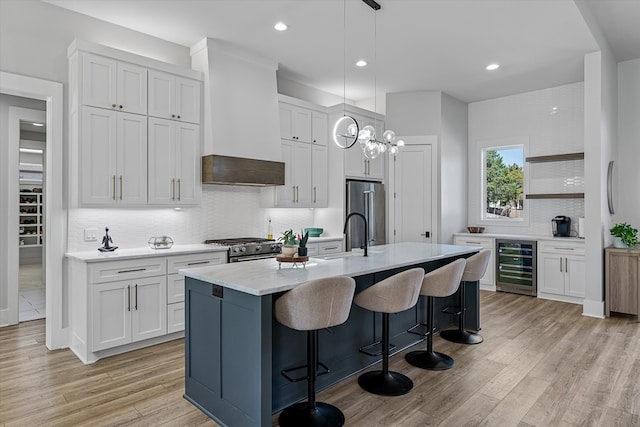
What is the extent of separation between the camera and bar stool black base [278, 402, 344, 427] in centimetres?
240

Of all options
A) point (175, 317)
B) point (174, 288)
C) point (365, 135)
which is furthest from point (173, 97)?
point (175, 317)

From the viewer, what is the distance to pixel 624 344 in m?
3.87

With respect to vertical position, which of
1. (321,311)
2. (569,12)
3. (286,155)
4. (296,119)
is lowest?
(321,311)

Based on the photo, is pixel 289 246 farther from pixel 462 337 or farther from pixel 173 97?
pixel 173 97

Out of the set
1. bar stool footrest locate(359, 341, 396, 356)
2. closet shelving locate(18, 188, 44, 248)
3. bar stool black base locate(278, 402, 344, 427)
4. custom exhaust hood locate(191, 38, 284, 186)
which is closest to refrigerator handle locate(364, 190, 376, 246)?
custom exhaust hood locate(191, 38, 284, 186)

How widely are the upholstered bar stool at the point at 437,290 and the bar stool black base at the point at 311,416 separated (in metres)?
1.08

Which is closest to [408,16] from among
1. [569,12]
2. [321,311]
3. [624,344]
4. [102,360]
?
[569,12]

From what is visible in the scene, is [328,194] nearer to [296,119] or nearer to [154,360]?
[296,119]

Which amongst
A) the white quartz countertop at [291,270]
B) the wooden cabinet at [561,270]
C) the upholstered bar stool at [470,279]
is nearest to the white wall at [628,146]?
the wooden cabinet at [561,270]

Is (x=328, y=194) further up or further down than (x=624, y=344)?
further up

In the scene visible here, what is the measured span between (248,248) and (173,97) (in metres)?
1.82

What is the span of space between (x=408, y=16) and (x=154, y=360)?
404cm

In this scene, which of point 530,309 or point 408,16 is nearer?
point 408,16

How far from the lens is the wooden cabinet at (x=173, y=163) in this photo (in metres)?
4.07
